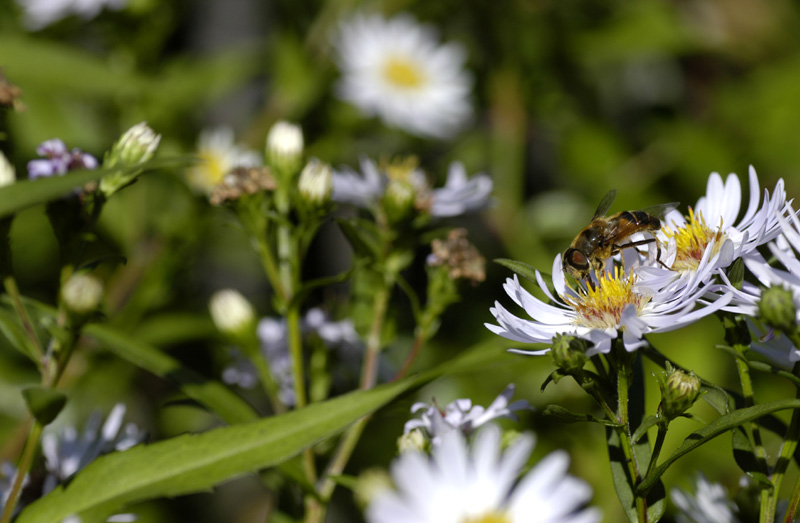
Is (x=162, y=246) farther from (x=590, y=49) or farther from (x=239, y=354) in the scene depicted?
(x=590, y=49)

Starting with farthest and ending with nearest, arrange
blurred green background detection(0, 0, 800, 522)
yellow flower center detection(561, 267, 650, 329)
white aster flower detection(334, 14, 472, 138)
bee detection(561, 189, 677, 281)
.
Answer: white aster flower detection(334, 14, 472, 138)
blurred green background detection(0, 0, 800, 522)
bee detection(561, 189, 677, 281)
yellow flower center detection(561, 267, 650, 329)

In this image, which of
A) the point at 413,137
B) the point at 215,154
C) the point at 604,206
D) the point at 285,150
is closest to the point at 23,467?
the point at 285,150

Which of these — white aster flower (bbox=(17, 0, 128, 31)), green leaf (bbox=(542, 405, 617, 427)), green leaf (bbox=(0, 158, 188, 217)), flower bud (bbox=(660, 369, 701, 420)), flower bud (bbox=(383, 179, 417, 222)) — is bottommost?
white aster flower (bbox=(17, 0, 128, 31))

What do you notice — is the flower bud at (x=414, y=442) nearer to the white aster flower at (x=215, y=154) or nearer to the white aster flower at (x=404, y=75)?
the white aster flower at (x=215, y=154)

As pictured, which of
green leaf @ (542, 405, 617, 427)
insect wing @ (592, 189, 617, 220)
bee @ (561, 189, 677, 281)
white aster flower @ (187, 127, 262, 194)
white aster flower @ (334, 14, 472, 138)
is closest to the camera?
green leaf @ (542, 405, 617, 427)

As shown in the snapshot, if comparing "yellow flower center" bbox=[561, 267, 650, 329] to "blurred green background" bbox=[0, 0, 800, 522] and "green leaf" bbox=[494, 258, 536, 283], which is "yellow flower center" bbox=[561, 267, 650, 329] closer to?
"green leaf" bbox=[494, 258, 536, 283]

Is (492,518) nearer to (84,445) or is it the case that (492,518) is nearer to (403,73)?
(84,445)

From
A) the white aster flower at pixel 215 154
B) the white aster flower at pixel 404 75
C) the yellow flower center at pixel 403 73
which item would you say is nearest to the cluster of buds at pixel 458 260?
the white aster flower at pixel 215 154

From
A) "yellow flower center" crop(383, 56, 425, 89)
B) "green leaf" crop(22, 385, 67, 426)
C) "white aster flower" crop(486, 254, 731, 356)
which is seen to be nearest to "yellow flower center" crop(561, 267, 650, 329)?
"white aster flower" crop(486, 254, 731, 356)
